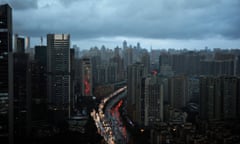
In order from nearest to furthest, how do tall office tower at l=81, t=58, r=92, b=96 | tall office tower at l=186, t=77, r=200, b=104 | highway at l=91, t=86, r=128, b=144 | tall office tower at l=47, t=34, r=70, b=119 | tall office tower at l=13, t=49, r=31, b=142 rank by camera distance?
tall office tower at l=13, t=49, r=31, b=142 → highway at l=91, t=86, r=128, b=144 → tall office tower at l=47, t=34, r=70, b=119 → tall office tower at l=186, t=77, r=200, b=104 → tall office tower at l=81, t=58, r=92, b=96

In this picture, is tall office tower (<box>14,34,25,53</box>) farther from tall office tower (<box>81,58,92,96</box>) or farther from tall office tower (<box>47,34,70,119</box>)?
tall office tower (<box>81,58,92,96</box>)

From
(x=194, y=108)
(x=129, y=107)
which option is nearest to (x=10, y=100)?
(x=129, y=107)

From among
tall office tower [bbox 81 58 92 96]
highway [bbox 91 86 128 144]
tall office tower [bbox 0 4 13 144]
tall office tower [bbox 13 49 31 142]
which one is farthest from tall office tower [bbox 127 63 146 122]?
tall office tower [bbox 0 4 13 144]

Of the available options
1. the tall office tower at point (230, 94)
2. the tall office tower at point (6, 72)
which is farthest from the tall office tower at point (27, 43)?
the tall office tower at point (230, 94)

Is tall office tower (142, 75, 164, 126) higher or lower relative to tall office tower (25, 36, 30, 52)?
lower

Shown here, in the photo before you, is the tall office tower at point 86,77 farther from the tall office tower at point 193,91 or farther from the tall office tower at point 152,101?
the tall office tower at point 193,91

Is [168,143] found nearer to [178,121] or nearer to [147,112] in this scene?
[178,121]

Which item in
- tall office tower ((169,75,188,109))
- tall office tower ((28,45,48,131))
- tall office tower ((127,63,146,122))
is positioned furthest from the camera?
tall office tower ((169,75,188,109))
